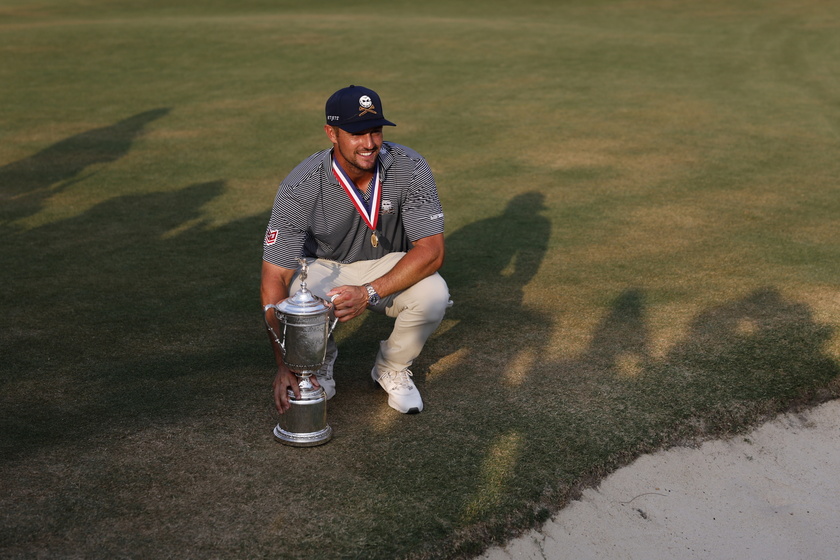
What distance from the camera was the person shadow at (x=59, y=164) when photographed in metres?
11.0

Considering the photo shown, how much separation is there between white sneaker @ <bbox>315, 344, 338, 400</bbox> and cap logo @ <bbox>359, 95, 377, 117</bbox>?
1531 mm

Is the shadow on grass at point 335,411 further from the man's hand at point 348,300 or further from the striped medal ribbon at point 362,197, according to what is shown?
the striped medal ribbon at point 362,197

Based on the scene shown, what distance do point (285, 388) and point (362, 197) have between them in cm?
128

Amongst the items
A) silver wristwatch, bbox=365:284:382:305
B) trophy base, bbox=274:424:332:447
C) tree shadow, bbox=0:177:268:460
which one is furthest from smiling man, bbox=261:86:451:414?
tree shadow, bbox=0:177:268:460

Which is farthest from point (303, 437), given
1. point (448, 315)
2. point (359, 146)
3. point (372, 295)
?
point (448, 315)

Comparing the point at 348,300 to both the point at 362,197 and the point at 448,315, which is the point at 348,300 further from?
the point at 448,315

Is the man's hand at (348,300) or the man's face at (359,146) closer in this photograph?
the man's hand at (348,300)

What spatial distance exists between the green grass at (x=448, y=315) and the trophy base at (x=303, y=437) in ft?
0.19

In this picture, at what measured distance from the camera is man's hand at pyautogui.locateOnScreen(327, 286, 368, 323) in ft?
16.4

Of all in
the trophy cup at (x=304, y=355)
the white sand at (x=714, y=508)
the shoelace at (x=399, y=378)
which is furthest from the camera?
the shoelace at (x=399, y=378)

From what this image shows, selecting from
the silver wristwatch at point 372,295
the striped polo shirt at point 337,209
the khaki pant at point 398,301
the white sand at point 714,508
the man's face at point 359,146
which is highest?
the man's face at point 359,146

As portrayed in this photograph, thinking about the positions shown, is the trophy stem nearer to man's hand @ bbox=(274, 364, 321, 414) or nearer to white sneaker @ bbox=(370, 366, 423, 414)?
man's hand @ bbox=(274, 364, 321, 414)

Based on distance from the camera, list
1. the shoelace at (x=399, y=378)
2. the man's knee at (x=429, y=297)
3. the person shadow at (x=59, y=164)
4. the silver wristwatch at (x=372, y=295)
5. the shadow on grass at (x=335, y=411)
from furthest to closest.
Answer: the person shadow at (x=59, y=164)
the shoelace at (x=399, y=378)
the man's knee at (x=429, y=297)
the silver wristwatch at (x=372, y=295)
the shadow on grass at (x=335, y=411)

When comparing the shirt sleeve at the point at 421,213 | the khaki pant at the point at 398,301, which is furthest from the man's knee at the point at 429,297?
the shirt sleeve at the point at 421,213
